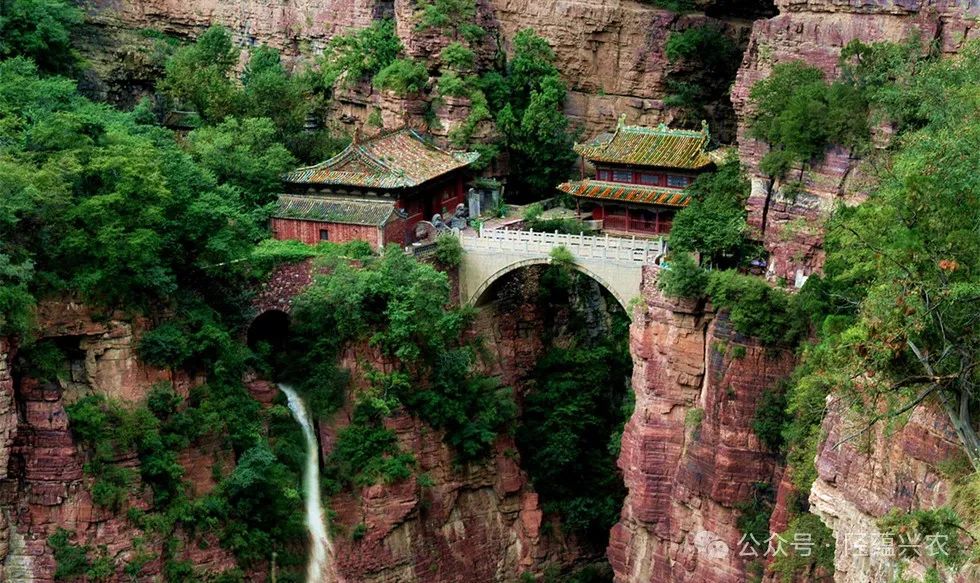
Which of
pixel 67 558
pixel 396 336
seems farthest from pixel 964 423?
pixel 67 558

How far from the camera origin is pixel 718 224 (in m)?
42.1

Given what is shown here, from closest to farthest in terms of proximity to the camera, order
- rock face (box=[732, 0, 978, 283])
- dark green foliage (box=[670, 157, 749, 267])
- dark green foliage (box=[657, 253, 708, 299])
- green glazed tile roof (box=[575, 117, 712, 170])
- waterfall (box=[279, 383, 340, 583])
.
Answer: rock face (box=[732, 0, 978, 283]) → dark green foliage (box=[657, 253, 708, 299]) → dark green foliage (box=[670, 157, 749, 267]) → waterfall (box=[279, 383, 340, 583]) → green glazed tile roof (box=[575, 117, 712, 170])

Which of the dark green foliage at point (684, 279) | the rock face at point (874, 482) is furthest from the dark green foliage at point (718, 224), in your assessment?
the rock face at point (874, 482)

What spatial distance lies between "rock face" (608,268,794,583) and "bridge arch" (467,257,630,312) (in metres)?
1.43

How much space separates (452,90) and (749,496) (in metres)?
15.7

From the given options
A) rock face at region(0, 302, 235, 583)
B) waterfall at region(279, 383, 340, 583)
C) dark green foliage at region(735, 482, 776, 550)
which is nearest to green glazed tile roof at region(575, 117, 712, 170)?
dark green foliage at region(735, 482, 776, 550)

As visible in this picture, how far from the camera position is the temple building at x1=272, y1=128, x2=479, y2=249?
45156 mm

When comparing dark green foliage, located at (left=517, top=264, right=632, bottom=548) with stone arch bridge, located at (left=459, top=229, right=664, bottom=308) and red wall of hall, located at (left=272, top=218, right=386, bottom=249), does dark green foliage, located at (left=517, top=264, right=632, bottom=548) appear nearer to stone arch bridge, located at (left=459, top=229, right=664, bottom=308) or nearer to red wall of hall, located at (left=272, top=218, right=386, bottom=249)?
stone arch bridge, located at (left=459, top=229, right=664, bottom=308)

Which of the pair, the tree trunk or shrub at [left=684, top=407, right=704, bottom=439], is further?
shrub at [left=684, top=407, right=704, bottom=439]

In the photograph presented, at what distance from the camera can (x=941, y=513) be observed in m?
24.6

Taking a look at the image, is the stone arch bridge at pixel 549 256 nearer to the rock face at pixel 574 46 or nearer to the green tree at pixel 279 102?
the rock face at pixel 574 46

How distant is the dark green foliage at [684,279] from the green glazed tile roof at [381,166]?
8.20 metres

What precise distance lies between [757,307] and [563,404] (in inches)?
344

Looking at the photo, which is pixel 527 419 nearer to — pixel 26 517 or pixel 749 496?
pixel 749 496
